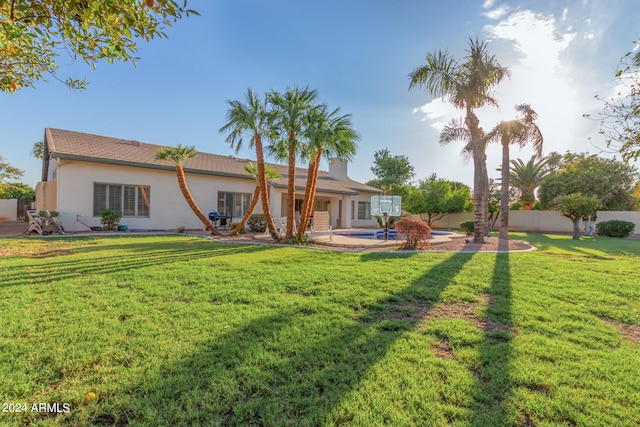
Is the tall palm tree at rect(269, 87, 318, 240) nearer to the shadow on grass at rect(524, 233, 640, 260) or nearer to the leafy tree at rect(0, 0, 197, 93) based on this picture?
the leafy tree at rect(0, 0, 197, 93)

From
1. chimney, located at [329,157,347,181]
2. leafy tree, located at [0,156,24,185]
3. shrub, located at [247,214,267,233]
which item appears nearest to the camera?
shrub, located at [247,214,267,233]

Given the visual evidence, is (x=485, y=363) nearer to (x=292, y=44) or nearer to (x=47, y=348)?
(x=47, y=348)

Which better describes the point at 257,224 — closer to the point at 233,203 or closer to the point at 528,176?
the point at 233,203

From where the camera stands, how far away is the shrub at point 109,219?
45.5 feet

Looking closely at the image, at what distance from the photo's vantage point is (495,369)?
8.43 feet

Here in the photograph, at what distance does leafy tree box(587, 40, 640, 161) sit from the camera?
12.5 ft

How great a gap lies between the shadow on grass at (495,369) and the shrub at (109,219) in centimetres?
1572

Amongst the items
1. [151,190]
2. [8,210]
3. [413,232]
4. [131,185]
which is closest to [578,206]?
[413,232]

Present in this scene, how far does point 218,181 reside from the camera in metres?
18.1

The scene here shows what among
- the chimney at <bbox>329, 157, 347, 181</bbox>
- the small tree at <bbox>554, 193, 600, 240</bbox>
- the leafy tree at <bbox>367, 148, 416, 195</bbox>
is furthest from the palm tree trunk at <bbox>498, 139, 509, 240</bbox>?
the leafy tree at <bbox>367, 148, 416, 195</bbox>

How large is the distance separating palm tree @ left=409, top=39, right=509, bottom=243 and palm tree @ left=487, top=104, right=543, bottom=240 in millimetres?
2846

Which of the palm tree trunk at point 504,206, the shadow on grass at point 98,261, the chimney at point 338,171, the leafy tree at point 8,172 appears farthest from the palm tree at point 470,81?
the leafy tree at point 8,172

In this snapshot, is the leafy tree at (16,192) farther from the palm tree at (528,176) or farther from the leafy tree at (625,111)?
the palm tree at (528,176)

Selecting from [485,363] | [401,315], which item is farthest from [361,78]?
[485,363]
